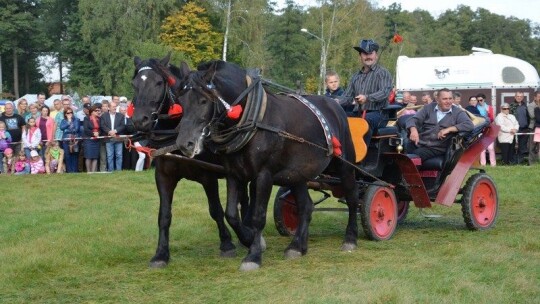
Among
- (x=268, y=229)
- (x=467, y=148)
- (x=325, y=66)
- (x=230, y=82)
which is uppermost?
(x=325, y=66)

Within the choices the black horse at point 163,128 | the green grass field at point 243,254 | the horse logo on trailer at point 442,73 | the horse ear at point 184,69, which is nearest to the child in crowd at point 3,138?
the green grass field at point 243,254

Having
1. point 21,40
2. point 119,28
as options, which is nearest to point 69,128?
point 119,28

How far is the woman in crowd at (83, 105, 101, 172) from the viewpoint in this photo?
56.3 feet

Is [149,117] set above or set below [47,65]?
below

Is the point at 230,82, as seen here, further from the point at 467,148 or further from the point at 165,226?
the point at 467,148

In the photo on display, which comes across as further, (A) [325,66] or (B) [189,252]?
(A) [325,66]

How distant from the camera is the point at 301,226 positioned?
827 cm

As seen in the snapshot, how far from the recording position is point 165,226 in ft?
25.5

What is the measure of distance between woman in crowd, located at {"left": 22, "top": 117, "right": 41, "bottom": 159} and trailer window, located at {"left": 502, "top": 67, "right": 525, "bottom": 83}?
1227cm

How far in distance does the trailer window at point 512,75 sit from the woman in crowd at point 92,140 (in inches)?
436

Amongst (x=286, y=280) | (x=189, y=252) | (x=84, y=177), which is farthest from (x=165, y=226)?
(x=84, y=177)

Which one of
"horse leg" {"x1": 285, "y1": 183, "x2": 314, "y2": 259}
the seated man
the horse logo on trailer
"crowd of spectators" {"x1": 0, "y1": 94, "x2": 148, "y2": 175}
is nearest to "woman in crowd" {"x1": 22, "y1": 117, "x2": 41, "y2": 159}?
"crowd of spectators" {"x1": 0, "y1": 94, "x2": 148, "y2": 175}

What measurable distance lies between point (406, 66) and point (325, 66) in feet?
101

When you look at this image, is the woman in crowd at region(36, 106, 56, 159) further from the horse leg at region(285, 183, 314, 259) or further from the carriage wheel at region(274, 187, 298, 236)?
the horse leg at region(285, 183, 314, 259)
